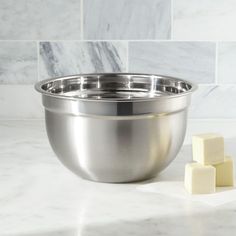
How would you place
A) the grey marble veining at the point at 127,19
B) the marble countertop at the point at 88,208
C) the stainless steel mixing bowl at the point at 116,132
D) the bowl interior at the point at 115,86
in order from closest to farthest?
the marble countertop at the point at 88,208 < the stainless steel mixing bowl at the point at 116,132 < the bowl interior at the point at 115,86 < the grey marble veining at the point at 127,19

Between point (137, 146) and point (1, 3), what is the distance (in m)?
0.67

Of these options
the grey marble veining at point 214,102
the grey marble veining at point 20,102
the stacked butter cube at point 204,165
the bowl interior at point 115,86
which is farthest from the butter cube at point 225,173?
the grey marble veining at point 20,102

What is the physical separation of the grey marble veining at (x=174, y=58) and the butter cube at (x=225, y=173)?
53 cm

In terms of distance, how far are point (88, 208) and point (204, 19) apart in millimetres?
742

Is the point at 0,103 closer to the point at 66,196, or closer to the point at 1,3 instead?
the point at 1,3

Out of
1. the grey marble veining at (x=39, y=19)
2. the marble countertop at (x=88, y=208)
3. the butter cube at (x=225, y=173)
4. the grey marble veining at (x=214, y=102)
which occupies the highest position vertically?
the grey marble veining at (x=39, y=19)

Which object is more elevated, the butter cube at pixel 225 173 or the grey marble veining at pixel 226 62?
the grey marble veining at pixel 226 62

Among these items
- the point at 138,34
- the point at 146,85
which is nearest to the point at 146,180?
the point at 146,85

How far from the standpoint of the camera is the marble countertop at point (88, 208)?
100 centimetres

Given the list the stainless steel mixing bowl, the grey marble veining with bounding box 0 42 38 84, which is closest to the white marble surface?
the grey marble veining with bounding box 0 42 38 84

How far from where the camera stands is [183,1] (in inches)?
65.3

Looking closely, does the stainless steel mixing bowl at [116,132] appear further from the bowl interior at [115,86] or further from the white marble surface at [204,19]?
the white marble surface at [204,19]

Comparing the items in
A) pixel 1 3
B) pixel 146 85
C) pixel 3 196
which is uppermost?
pixel 1 3

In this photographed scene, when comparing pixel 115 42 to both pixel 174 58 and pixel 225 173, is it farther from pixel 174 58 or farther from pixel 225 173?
pixel 225 173
